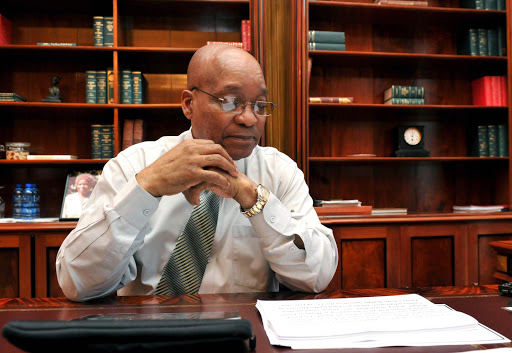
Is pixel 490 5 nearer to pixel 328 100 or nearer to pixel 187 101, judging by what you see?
pixel 328 100

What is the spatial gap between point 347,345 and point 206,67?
93cm

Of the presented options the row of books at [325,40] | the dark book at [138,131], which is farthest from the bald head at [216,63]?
the row of books at [325,40]

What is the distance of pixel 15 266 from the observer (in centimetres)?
234

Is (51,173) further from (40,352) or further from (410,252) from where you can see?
(40,352)

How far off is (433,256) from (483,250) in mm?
352

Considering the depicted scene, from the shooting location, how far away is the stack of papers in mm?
631

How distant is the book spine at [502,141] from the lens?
3.07 metres

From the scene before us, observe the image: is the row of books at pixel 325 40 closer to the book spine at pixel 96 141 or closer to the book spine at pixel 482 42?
the book spine at pixel 482 42

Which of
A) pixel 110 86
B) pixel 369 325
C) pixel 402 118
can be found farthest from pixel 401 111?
pixel 369 325

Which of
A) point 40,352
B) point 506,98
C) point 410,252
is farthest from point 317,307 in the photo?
point 506,98

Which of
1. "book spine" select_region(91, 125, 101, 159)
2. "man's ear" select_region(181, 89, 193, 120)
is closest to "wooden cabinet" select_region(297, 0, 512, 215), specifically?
"book spine" select_region(91, 125, 101, 159)

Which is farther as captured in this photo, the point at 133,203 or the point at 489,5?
the point at 489,5

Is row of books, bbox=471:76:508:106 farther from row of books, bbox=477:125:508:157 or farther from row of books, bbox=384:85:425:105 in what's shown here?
row of books, bbox=384:85:425:105

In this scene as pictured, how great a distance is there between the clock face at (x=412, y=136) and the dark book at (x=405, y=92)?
261 millimetres
